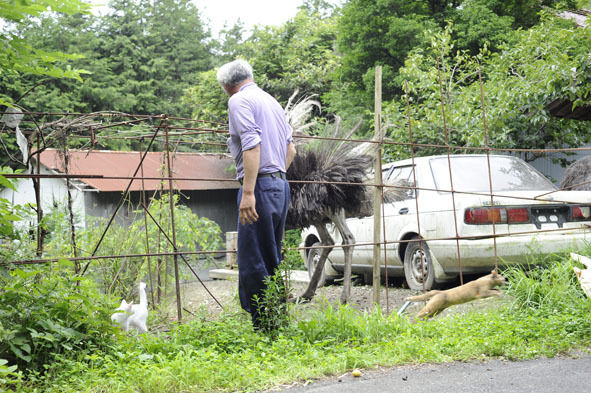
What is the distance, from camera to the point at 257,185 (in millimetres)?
4223

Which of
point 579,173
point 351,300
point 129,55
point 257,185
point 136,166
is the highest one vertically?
point 129,55

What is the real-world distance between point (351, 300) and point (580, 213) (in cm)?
275

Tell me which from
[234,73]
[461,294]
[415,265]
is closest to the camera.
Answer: [234,73]

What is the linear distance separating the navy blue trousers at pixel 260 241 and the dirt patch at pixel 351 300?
1.00ft

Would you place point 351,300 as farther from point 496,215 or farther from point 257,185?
point 257,185

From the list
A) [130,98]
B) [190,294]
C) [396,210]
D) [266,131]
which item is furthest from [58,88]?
[266,131]

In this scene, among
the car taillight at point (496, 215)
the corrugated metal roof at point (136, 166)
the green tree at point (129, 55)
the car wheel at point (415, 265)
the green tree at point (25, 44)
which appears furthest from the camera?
the green tree at point (129, 55)

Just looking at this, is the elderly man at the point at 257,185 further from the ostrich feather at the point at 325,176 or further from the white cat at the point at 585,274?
the white cat at the point at 585,274

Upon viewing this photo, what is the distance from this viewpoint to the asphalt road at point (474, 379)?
3244 mm

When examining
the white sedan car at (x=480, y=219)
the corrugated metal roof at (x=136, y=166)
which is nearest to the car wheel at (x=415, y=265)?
the white sedan car at (x=480, y=219)

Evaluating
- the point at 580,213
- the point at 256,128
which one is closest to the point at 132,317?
the point at 256,128

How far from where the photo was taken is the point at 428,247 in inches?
260

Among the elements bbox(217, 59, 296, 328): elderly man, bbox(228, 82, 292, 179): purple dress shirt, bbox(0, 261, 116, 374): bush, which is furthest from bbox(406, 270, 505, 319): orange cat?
bbox(0, 261, 116, 374): bush

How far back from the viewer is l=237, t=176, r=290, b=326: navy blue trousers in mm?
4172
